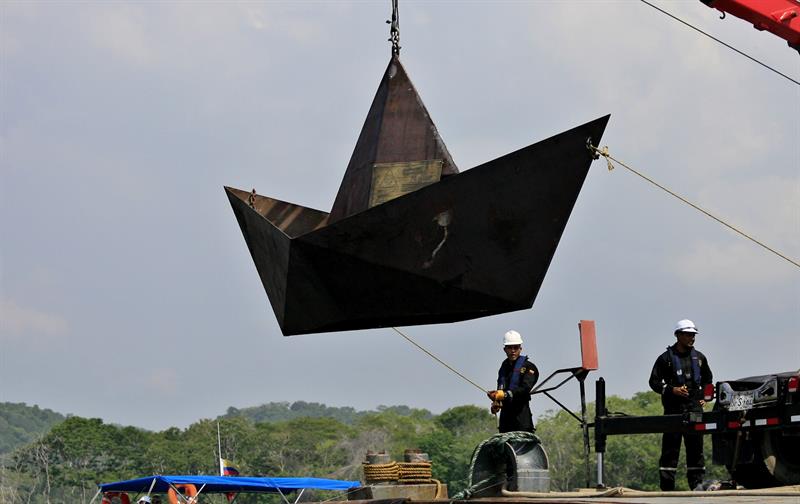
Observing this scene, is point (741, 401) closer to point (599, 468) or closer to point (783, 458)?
point (783, 458)

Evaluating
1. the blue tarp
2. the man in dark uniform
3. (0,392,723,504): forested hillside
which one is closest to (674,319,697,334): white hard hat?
the man in dark uniform

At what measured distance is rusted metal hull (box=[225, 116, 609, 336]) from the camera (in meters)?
10.4

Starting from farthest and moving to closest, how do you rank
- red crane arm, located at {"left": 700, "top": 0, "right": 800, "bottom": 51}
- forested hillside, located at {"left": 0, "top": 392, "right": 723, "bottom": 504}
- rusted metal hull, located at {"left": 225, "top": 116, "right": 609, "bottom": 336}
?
1. forested hillside, located at {"left": 0, "top": 392, "right": 723, "bottom": 504}
2. red crane arm, located at {"left": 700, "top": 0, "right": 800, "bottom": 51}
3. rusted metal hull, located at {"left": 225, "top": 116, "right": 609, "bottom": 336}

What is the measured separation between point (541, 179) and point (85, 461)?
76.6m

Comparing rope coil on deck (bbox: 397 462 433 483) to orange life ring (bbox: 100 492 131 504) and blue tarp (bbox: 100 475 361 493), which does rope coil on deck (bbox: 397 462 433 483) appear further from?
orange life ring (bbox: 100 492 131 504)

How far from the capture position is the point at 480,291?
35.3ft

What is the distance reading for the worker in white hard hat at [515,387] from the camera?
12.4 meters

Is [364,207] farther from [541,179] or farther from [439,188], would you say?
[541,179]

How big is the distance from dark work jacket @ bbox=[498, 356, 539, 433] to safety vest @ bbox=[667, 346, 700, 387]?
4.85ft

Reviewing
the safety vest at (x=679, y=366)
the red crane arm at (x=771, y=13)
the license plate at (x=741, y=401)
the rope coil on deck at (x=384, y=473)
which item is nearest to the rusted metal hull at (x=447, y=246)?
the license plate at (x=741, y=401)

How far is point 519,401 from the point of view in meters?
12.4

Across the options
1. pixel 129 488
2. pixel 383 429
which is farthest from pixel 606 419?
pixel 383 429

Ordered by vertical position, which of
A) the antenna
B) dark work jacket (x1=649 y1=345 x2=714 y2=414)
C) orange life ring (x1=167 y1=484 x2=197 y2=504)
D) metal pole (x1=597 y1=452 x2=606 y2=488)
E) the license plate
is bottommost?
metal pole (x1=597 y1=452 x2=606 y2=488)

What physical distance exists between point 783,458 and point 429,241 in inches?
155
